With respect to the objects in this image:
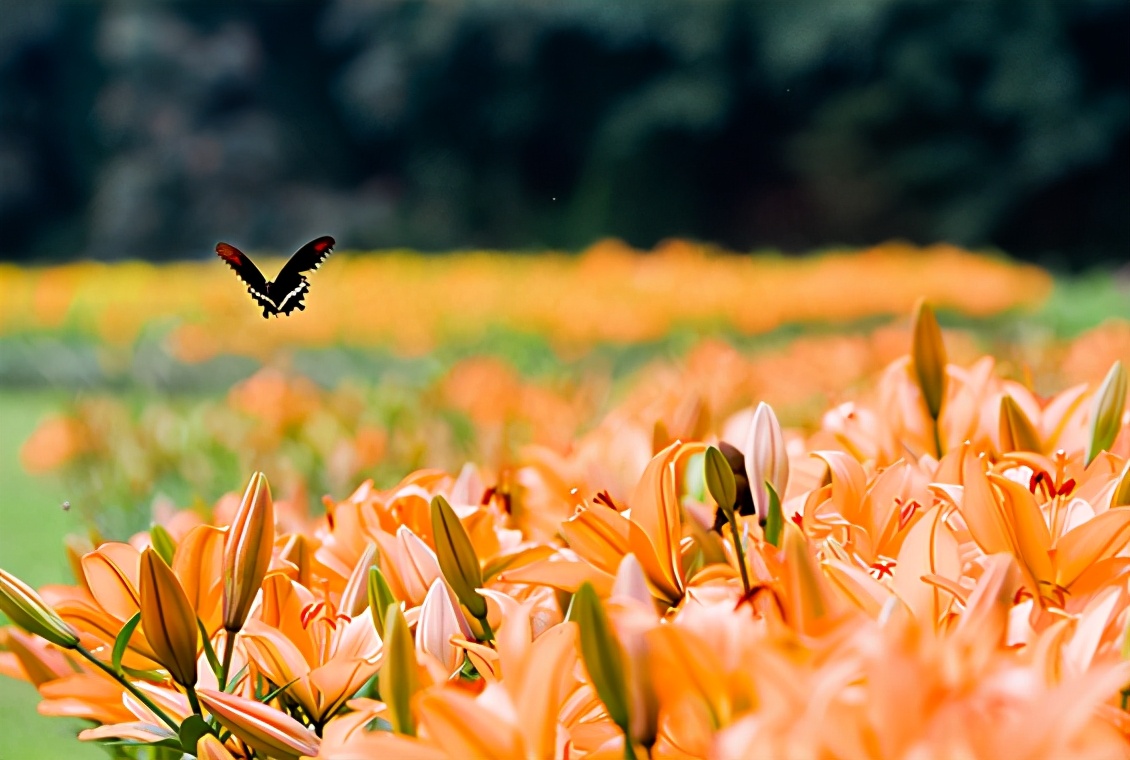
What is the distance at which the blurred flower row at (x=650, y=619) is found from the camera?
37 cm

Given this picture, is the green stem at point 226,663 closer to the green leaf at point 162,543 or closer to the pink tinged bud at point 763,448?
the green leaf at point 162,543

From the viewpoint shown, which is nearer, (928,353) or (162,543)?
(162,543)

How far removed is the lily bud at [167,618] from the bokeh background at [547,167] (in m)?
3.81

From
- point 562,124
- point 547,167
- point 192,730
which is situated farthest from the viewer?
point 547,167

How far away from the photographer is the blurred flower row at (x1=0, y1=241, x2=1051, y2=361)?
4152mm

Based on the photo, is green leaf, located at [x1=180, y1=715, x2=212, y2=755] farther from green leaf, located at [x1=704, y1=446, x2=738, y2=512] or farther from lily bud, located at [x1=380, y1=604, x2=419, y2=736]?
green leaf, located at [x1=704, y1=446, x2=738, y2=512]

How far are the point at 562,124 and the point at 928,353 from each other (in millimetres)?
13265

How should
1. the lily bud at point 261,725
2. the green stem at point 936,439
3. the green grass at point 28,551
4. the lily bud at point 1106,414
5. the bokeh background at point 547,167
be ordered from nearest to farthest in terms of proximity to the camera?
1. the lily bud at point 261,725
2. the lily bud at point 1106,414
3. the green stem at point 936,439
4. the green grass at point 28,551
5. the bokeh background at point 547,167

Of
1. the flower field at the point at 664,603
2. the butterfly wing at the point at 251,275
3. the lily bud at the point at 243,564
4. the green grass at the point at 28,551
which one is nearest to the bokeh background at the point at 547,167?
the green grass at the point at 28,551

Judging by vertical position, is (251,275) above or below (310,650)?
above

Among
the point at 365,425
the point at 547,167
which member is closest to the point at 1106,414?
the point at 365,425

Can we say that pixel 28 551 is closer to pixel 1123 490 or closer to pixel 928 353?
pixel 928 353

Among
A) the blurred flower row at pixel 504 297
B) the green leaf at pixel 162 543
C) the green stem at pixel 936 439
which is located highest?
→ the blurred flower row at pixel 504 297

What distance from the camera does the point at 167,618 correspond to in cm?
51
